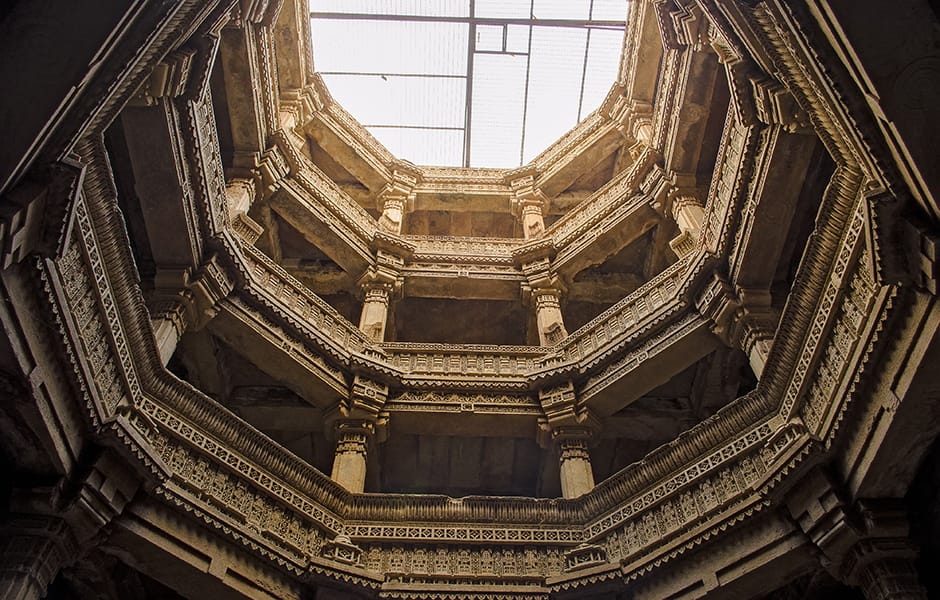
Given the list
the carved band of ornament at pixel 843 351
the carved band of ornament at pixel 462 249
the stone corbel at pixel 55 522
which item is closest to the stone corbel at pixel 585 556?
the carved band of ornament at pixel 843 351

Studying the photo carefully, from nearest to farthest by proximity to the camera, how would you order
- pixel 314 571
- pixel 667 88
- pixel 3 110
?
1. pixel 3 110
2. pixel 314 571
3. pixel 667 88

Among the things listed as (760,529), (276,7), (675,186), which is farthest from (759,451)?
(276,7)

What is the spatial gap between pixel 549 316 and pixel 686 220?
3.49 metres

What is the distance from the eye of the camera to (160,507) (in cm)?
553

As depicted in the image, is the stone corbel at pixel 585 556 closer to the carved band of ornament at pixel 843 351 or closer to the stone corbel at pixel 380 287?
the carved band of ornament at pixel 843 351

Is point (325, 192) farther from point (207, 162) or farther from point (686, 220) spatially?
point (686, 220)

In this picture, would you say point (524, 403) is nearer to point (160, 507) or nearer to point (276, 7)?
point (160, 507)

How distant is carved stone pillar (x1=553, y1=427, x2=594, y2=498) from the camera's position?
9.18 m

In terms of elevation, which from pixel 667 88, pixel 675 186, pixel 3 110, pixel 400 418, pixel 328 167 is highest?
pixel 328 167

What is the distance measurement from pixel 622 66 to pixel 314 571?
16.0 metres

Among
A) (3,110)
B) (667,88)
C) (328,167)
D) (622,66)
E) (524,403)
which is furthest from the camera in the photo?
(328,167)

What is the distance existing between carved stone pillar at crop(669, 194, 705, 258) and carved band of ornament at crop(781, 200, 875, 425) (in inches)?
276

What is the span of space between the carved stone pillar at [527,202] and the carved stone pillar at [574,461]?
843cm

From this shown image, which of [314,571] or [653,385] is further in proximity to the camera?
[653,385]
